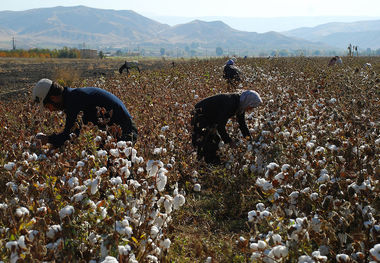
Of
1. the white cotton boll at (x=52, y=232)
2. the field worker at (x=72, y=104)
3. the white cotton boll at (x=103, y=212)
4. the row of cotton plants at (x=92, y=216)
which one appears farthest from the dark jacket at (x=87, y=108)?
the white cotton boll at (x=52, y=232)

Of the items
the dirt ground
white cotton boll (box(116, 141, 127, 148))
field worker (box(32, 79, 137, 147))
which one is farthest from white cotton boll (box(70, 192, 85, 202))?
the dirt ground

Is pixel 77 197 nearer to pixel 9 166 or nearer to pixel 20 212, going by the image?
pixel 20 212

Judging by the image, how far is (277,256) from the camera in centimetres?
194

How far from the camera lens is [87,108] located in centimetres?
405

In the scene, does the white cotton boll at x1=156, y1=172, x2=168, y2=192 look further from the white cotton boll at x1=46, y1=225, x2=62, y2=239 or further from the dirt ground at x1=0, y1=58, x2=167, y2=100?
the dirt ground at x1=0, y1=58, x2=167, y2=100

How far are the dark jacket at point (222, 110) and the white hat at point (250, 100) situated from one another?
153 millimetres

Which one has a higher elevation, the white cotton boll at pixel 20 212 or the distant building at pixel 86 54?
the distant building at pixel 86 54

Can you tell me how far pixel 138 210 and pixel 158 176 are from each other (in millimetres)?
256

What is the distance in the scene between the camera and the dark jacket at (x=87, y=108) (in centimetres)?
387

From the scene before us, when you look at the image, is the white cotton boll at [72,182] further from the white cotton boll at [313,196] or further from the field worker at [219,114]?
the field worker at [219,114]

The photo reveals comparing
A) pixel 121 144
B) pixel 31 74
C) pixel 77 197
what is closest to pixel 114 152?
pixel 121 144

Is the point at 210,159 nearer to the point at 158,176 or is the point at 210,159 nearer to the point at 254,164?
the point at 254,164

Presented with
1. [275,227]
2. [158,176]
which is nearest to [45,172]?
[158,176]

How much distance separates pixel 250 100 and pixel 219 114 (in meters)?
0.45
